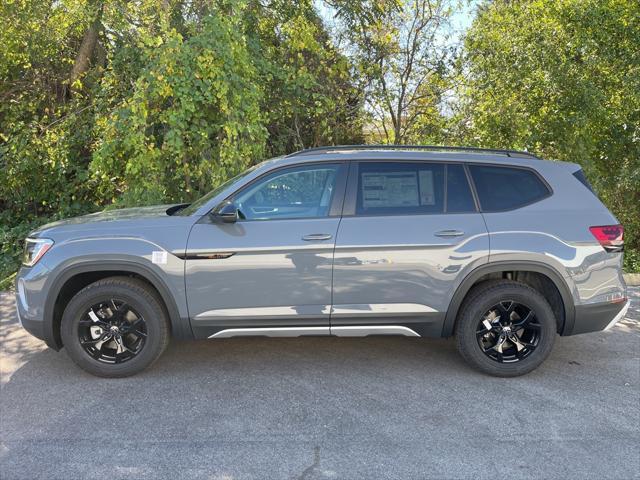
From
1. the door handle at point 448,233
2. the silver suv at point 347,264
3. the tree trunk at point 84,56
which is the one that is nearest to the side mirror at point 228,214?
the silver suv at point 347,264

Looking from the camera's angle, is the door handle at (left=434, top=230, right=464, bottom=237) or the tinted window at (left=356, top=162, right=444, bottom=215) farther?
the tinted window at (left=356, top=162, right=444, bottom=215)

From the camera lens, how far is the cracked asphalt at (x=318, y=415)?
307 cm

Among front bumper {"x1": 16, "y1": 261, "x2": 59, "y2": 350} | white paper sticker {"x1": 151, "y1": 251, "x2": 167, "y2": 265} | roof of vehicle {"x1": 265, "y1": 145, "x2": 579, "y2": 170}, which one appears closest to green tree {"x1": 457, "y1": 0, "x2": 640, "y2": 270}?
roof of vehicle {"x1": 265, "y1": 145, "x2": 579, "y2": 170}

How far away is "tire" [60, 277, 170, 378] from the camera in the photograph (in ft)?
13.5

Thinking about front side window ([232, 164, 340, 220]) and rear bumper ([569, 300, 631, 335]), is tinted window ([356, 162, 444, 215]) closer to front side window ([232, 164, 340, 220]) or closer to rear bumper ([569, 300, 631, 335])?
front side window ([232, 164, 340, 220])

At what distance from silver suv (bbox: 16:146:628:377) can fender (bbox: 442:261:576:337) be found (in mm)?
11

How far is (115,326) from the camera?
417 centimetres

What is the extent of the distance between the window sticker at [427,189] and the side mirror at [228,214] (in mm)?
1459

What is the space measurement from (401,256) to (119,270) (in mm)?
2157

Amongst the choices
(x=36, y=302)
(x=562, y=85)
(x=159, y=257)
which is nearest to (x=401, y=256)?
(x=159, y=257)

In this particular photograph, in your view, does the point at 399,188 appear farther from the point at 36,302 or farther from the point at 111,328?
the point at 36,302

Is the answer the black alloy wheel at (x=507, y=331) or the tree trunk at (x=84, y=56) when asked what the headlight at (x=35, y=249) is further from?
the tree trunk at (x=84, y=56)

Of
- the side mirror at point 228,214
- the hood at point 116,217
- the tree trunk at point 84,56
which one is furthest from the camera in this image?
the tree trunk at point 84,56

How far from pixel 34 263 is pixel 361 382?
2700mm
